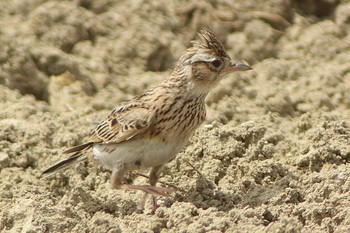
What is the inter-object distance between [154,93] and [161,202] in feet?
3.21

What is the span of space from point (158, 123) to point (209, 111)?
1900mm


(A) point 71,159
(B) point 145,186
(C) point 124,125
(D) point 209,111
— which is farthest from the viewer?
(D) point 209,111

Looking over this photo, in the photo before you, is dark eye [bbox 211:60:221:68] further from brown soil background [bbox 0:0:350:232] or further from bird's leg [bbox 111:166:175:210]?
bird's leg [bbox 111:166:175:210]

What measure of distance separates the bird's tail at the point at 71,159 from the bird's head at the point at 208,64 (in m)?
1.18

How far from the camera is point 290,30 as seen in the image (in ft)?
34.2

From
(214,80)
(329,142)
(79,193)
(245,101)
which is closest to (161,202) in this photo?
(79,193)

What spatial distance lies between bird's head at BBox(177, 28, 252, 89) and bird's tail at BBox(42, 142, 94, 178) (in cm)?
118

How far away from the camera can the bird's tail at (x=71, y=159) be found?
24.0 ft

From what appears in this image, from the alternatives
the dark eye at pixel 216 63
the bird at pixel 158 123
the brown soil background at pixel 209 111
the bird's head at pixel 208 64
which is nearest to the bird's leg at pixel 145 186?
the bird at pixel 158 123

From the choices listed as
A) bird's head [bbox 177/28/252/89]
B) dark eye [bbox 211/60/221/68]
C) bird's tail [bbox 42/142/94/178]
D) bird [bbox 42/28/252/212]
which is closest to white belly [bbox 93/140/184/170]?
bird [bbox 42/28/252/212]

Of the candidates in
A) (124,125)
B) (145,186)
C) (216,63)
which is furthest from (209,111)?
(145,186)

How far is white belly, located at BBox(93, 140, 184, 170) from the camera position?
6934 mm

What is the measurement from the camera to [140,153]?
23.0 ft

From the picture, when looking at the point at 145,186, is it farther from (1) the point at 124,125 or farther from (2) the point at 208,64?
(2) the point at 208,64
